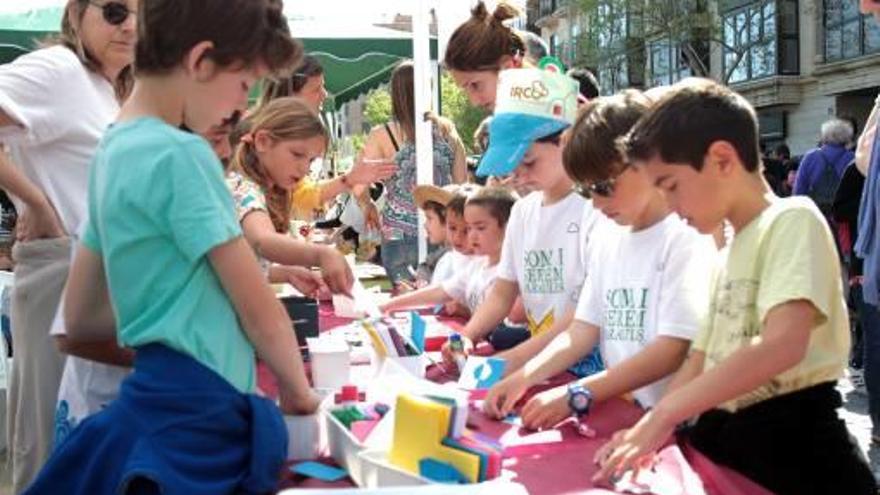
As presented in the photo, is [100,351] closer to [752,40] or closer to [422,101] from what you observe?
[422,101]

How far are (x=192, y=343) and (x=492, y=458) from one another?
0.41 meters

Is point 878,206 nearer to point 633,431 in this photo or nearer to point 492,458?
point 633,431

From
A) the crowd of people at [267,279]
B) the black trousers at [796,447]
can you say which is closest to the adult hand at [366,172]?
the crowd of people at [267,279]

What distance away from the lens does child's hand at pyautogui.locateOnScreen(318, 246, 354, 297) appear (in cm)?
172

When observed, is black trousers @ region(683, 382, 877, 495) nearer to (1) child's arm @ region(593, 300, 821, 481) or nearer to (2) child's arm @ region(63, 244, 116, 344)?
(1) child's arm @ region(593, 300, 821, 481)

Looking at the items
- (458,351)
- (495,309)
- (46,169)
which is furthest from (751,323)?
(46,169)

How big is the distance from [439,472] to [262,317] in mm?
321

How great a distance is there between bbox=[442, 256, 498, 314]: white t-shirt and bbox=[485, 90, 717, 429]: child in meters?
0.92

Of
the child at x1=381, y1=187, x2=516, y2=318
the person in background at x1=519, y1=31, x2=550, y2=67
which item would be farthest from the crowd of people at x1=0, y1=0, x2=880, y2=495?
the person in background at x1=519, y1=31, x2=550, y2=67

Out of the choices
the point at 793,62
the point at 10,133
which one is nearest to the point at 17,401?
the point at 10,133

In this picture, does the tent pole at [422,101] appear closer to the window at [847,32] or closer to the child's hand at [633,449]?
the child's hand at [633,449]

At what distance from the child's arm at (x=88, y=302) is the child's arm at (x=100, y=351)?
16 millimetres

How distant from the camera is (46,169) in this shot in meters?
1.92

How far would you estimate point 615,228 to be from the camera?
1.79 m
